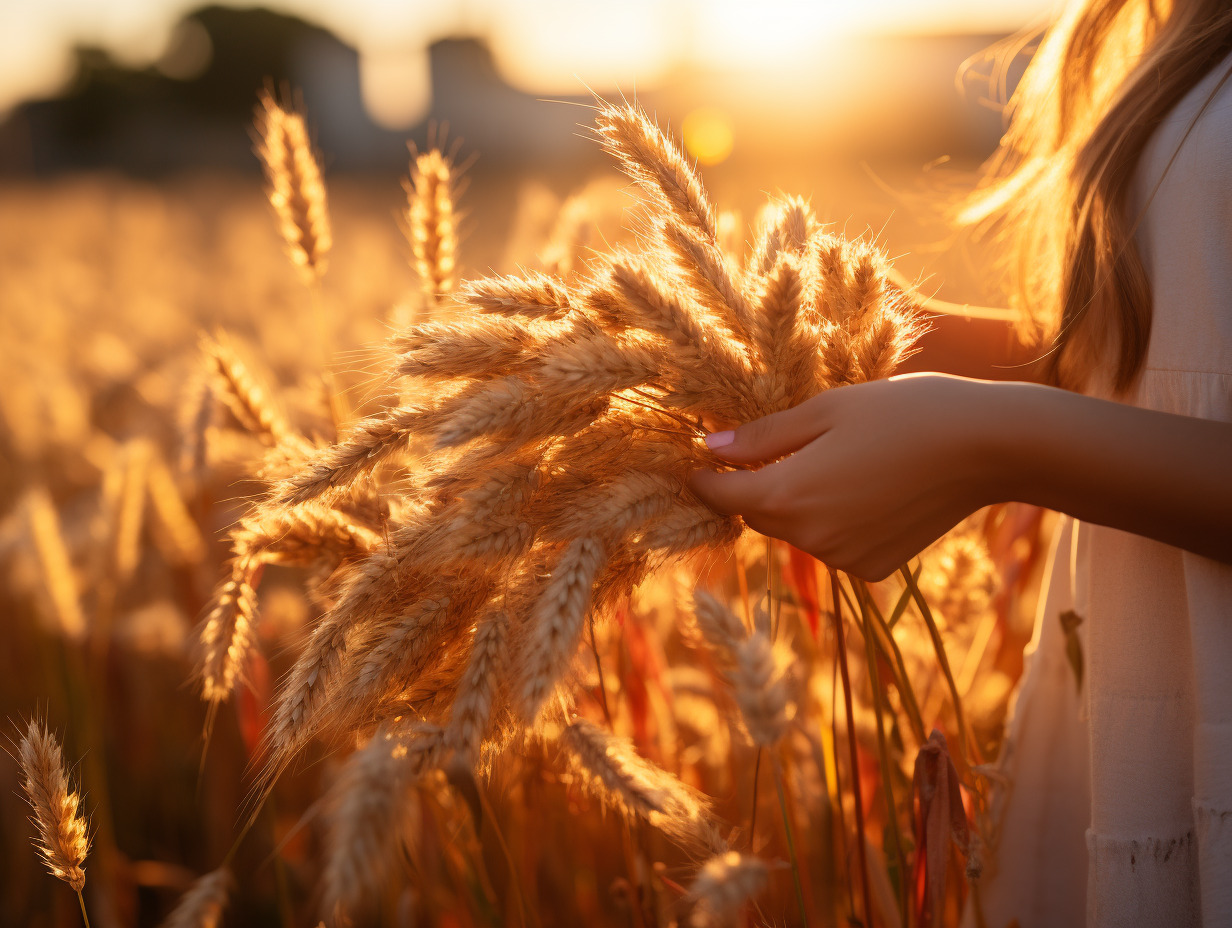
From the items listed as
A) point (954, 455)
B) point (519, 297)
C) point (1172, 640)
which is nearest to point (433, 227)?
point (519, 297)

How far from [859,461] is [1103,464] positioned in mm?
266

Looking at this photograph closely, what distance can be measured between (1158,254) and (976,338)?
1.30 feet

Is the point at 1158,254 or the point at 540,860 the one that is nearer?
the point at 1158,254

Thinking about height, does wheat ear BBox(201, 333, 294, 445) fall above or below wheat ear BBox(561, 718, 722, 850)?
above

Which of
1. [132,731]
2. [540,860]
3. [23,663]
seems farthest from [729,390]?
[23,663]

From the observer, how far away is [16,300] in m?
5.07

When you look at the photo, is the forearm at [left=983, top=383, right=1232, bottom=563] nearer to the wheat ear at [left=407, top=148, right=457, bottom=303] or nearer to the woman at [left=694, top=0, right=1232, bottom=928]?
the woman at [left=694, top=0, right=1232, bottom=928]

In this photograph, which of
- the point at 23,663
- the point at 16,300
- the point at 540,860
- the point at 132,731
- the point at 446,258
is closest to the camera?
the point at 446,258

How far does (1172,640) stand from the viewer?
1.03 metres

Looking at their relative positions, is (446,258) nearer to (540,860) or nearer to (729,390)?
(729,390)

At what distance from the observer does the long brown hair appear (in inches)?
43.2

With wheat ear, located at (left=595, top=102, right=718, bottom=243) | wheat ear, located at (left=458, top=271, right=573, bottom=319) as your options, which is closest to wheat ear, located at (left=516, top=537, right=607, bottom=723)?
wheat ear, located at (left=458, top=271, right=573, bottom=319)

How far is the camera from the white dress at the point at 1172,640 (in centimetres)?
93

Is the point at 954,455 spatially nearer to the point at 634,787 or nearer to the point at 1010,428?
the point at 1010,428
